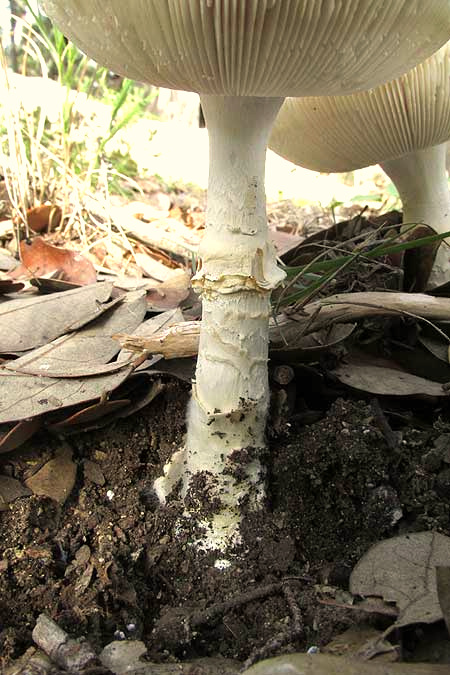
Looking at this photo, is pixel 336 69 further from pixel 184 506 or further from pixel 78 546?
pixel 78 546

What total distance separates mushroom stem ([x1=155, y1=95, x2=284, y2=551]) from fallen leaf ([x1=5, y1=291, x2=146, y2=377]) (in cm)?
36

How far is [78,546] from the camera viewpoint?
1.71 meters

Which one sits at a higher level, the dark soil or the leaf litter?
the leaf litter

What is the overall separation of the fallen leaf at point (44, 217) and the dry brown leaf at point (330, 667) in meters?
2.95

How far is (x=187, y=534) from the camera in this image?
175 centimetres

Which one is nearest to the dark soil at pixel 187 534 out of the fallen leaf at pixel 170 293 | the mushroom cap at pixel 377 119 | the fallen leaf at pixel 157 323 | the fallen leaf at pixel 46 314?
the fallen leaf at pixel 157 323

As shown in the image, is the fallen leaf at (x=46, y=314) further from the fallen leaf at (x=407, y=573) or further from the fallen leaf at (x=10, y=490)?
the fallen leaf at (x=407, y=573)

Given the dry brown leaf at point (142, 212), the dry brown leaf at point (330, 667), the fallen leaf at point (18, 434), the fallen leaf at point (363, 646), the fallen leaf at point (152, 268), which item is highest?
the dry brown leaf at point (142, 212)

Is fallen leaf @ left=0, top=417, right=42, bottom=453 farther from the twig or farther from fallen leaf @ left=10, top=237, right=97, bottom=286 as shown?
fallen leaf @ left=10, top=237, right=97, bottom=286

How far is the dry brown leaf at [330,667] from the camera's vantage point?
3.68 feet

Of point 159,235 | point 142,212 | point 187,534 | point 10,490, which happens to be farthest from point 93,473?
point 142,212

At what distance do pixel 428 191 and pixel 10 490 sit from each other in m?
A: 1.95

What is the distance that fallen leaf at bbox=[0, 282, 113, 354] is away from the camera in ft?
6.95

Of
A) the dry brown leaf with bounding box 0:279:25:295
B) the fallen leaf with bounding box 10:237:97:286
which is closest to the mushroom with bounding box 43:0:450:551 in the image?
the dry brown leaf with bounding box 0:279:25:295
